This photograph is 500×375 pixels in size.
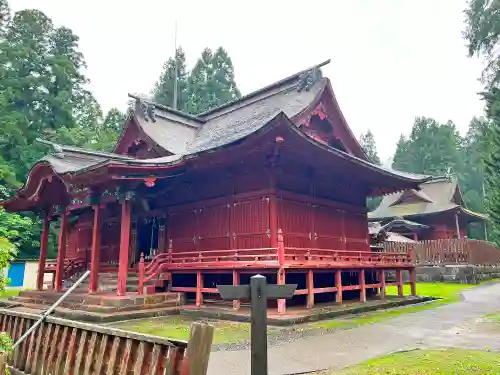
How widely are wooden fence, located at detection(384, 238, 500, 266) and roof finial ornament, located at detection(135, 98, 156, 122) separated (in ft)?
55.8

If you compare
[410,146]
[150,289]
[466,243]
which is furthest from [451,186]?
[150,289]

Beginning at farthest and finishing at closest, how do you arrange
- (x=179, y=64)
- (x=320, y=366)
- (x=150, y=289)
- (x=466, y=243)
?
(x=179, y=64) → (x=466, y=243) → (x=150, y=289) → (x=320, y=366)

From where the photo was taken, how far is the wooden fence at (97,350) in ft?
10.3

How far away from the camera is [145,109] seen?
18969mm

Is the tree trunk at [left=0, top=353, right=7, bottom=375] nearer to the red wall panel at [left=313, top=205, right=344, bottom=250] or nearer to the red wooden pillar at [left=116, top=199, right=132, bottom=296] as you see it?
the red wooden pillar at [left=116, top=199, right=132, bottom=296]

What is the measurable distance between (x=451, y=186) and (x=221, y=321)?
33.2m

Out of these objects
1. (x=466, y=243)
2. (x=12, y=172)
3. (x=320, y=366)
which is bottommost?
(x=320, y=366)

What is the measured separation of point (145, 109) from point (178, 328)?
1199cm

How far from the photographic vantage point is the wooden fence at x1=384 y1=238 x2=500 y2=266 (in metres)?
25.0

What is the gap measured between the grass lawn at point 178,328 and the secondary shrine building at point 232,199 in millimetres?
1524

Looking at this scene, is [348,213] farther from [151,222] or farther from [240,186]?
[151,222]

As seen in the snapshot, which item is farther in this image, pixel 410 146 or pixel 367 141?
pixel 367 141

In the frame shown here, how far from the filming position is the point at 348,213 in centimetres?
1705

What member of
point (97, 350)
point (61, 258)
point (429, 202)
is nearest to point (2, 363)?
point (97, 350)
